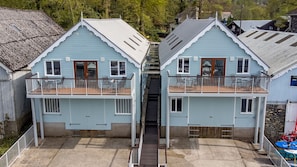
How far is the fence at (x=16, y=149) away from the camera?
16214 mm

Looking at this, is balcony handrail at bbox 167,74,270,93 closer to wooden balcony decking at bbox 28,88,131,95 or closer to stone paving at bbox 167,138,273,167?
wooden balcony decking at bbox 28,88,131,95

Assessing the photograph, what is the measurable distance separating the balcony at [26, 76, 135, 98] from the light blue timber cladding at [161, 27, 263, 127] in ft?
9.61

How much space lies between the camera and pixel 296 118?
2064 cm

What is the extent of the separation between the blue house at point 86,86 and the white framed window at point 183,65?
8.75 feet

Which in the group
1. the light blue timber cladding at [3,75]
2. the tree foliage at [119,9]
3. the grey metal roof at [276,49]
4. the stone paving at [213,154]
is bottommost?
the stone paving at [213,154]

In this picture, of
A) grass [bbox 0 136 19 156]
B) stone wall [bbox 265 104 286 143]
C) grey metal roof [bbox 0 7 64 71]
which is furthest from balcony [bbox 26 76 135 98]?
stone wall [bbox 265 104 286 143]

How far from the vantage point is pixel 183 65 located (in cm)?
1959

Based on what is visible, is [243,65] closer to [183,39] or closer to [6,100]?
[183,39]

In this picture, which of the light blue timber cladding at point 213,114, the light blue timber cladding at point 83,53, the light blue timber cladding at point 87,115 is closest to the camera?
the light blue timber cladding at point 83,53

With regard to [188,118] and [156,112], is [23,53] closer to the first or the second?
[156,112]

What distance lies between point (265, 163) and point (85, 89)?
12209mm

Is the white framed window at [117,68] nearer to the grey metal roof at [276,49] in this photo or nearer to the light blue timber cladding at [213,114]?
the light blue timber cladding at [213,114]

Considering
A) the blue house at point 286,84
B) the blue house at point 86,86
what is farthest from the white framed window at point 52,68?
the blue house at point 286,84

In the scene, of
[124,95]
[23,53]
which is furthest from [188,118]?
Result: [23,53]
